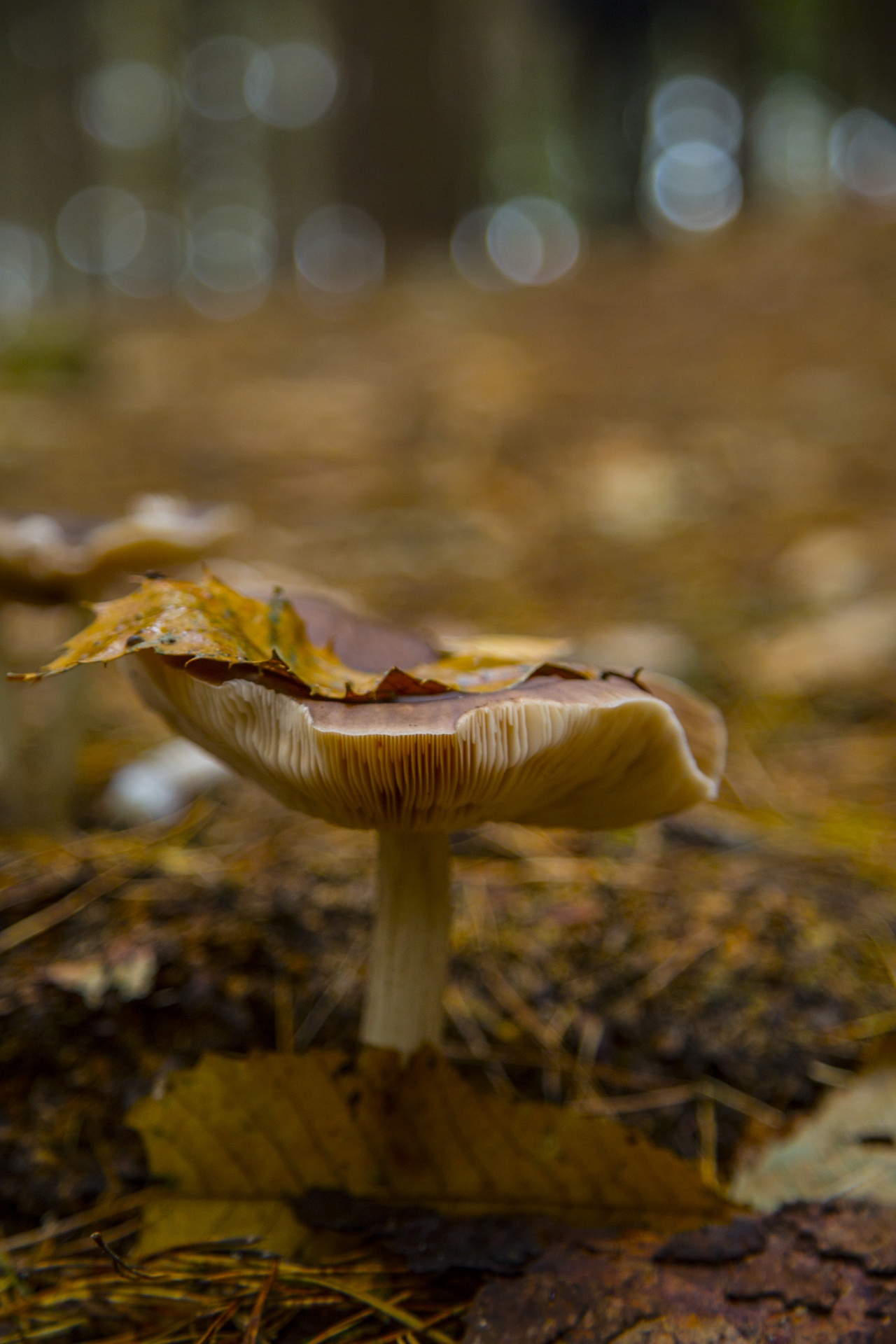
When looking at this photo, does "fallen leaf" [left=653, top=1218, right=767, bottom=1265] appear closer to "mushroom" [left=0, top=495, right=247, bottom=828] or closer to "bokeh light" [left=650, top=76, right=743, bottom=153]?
"mushroom" [left=0, top=495, right=247, bottom=828]

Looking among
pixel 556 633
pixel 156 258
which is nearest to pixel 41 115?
pixel 156 258

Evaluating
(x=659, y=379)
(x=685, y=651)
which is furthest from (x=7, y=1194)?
(x=659, y=379)

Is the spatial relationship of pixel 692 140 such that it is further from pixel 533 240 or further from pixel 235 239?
pixel 235 239

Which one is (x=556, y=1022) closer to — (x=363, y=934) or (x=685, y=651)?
(x=363, y=934)

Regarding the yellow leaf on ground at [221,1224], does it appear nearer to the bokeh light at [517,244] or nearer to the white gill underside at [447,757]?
the white gill underside at [447,757]

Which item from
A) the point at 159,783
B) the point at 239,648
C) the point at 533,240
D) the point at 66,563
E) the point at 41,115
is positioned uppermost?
the point at 41,115

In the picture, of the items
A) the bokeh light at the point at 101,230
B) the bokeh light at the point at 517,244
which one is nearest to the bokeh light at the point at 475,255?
the bokeh light at the point at 517,244

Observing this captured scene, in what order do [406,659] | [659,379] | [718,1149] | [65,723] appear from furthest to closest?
[659,379], [65,723], [718,1149], [406,659]
